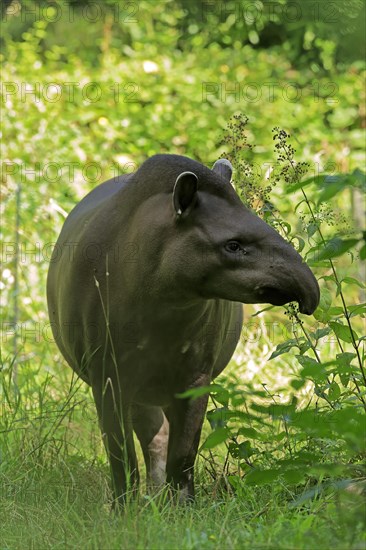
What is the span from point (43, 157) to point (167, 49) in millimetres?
2645

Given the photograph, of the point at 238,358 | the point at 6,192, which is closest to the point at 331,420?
the point at 238,358

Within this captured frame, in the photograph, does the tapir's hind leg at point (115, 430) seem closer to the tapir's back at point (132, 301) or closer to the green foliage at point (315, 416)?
the tapir's back at point (132, 301)

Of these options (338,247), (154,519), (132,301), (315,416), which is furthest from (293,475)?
(132,301)

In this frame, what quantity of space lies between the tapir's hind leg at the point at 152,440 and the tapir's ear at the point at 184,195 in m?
1.45

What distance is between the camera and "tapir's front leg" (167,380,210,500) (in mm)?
4473

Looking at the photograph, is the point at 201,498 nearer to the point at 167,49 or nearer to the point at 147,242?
the point at 147,242

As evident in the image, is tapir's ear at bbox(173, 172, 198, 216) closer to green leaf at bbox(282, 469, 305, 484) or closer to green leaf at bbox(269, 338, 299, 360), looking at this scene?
green leaf at bbox(269, 338, 299, 360)

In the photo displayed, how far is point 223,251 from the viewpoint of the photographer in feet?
12.7

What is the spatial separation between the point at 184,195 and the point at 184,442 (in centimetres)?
111

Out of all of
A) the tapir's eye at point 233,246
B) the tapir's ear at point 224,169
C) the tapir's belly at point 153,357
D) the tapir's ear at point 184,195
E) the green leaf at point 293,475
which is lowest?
the green leaf at point 293,475

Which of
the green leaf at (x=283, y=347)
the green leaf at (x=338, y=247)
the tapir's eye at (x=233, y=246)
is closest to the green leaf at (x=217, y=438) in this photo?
the green leaf at (x=338, y=247)

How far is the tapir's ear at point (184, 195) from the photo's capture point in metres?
3.94

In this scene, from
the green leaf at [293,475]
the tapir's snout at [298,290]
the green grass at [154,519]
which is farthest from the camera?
the tapir's snout at [298,290]

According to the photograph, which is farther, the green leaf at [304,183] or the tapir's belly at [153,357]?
the tapir's belly at [153,357]
